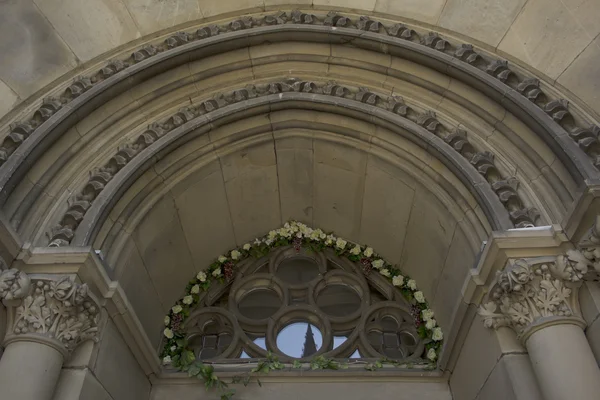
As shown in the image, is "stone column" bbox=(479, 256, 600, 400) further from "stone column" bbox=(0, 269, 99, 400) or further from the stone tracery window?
"stone column" bbox=(0, 269, 99, 400)

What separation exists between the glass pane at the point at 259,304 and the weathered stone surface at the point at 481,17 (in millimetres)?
3055

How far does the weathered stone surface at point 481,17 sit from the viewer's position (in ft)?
15.6

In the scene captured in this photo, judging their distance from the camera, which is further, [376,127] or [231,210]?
[231,210]

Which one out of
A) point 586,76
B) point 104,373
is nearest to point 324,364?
point 104,373

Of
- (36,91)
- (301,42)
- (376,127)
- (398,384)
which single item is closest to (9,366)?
(36,91)

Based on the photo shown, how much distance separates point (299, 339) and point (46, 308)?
2.39 meters

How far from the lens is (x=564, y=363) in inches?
119

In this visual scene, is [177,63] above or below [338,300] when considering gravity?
above

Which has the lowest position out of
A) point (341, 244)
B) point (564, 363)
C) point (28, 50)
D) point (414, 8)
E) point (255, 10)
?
point (564, 363)

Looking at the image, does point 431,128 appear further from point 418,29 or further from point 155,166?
point 155,166

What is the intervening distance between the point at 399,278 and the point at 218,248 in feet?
5.91

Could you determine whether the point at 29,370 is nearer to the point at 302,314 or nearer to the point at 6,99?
the point at 6,99

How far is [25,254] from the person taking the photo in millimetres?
3570

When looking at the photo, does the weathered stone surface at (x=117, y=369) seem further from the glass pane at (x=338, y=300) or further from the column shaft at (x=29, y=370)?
the glass pane at (x=338, y=300)
